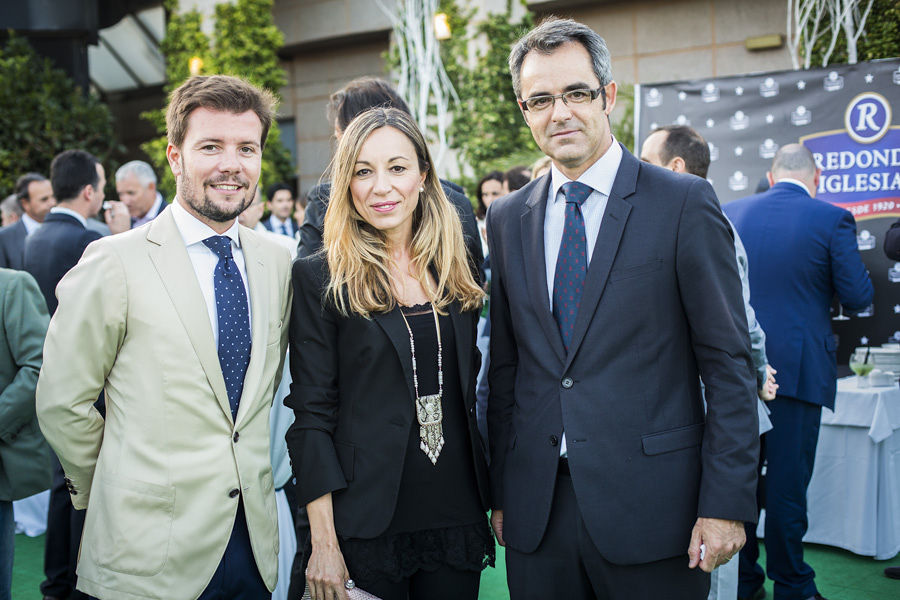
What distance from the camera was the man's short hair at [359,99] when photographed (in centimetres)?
325

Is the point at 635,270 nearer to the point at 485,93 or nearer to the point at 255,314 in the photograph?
the point at 255,314

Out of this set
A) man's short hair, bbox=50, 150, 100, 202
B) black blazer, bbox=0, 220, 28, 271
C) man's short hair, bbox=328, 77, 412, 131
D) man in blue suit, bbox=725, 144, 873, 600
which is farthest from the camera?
black blazer, bbox=0, 220, 28, 271

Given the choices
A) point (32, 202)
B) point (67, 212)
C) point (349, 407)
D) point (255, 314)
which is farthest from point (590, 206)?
point (32, 202)

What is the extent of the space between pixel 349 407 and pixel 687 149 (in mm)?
2292

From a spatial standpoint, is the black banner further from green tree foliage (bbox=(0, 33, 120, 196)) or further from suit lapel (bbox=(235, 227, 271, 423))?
green tree foliage (bbox=(0, 33, 120, 196))

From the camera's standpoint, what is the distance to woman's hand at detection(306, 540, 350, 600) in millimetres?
2037

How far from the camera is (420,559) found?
2135mm

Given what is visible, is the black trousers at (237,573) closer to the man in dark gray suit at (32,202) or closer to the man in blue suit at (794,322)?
the man in blue suit at (794,322)

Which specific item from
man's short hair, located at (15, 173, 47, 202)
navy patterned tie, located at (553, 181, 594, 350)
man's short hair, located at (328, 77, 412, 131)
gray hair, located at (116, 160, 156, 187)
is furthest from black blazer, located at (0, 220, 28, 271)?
navy patterned tie, located at (553, 181, 594, 350)

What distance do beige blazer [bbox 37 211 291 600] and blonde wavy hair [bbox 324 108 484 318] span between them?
0.40 m

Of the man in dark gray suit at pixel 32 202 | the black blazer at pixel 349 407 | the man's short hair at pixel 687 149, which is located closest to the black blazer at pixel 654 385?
the black blazer at pixel 349 407

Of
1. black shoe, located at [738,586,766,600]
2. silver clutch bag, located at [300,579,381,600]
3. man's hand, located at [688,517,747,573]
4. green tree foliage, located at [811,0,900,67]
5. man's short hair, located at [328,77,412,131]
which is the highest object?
green tree foliage, located at [811,0,900,67]

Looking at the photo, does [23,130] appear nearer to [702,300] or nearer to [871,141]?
[871,141]

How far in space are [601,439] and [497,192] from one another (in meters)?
4.64
